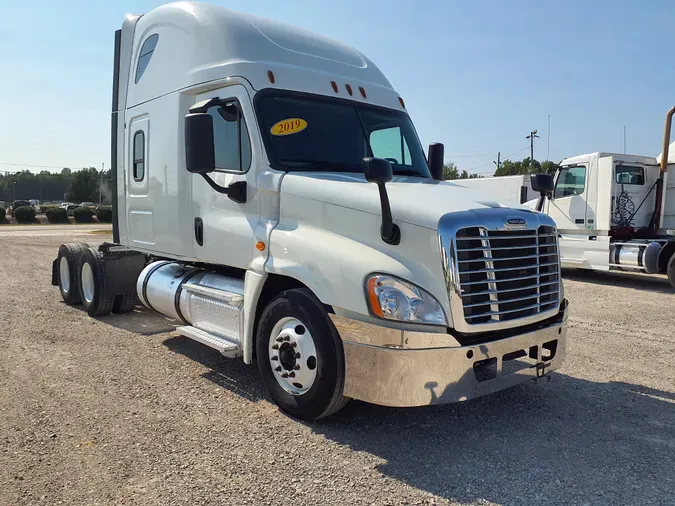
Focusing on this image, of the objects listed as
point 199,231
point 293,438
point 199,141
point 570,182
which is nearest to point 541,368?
point 293,438

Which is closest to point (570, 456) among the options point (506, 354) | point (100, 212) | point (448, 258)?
point (506, 354)

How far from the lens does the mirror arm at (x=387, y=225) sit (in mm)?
3918

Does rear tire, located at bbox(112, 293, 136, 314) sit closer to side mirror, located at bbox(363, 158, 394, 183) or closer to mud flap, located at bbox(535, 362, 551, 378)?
side mirror, located at bbox(363, 158, 394, 183)

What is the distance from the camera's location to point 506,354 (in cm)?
414

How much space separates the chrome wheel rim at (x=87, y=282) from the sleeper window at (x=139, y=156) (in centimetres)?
215

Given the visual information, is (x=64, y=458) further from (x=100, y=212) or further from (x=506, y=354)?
(x=100, y=212)

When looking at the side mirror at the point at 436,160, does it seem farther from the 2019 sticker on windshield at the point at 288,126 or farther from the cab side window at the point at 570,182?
the cab side window at the point at 570,182

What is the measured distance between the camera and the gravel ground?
3.45m

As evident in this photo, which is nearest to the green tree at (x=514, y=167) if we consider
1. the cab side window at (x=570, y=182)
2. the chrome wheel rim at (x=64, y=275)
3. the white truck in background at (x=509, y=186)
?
the white truck in background at (x=509, y=186)

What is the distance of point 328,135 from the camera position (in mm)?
5238

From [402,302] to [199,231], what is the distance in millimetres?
2715

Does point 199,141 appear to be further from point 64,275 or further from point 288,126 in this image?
point 64,275

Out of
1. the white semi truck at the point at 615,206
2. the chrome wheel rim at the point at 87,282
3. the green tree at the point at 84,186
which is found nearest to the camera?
the chrome wheel rim at the point at 87,282

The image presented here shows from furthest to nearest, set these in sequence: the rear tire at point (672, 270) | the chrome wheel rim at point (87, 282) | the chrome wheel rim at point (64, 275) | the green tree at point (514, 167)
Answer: the green tree at point (514, 167) < the rear tire at point (672, 270) < the chrome wheel rim at point (64, 275) < the chrome wheel rim at point (87, 282)
